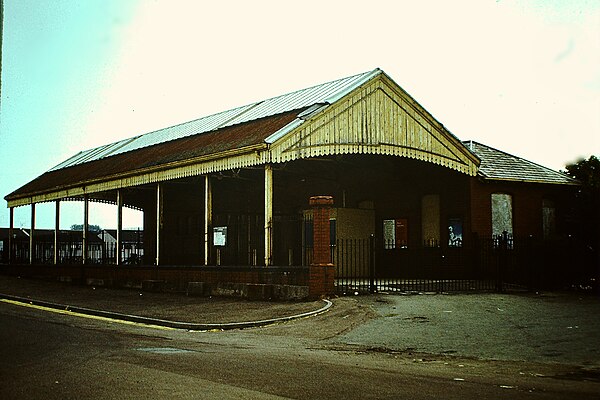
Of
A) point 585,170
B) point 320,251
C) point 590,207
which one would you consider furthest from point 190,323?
point 585,170

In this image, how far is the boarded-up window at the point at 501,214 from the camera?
25297 millimetres

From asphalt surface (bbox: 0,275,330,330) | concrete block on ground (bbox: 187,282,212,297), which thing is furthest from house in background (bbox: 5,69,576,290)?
asphalt surface (bbox: 0,275,330,330)

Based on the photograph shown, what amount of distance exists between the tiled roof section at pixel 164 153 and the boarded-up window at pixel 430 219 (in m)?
7.24

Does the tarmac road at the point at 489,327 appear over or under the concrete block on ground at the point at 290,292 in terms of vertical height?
under

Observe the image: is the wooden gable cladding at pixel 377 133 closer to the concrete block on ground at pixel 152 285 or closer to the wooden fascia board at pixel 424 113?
the wooden fascia board at pixel 424 113

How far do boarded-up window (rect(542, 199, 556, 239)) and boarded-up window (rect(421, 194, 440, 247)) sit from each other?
4374 millimetres

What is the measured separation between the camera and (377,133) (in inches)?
822

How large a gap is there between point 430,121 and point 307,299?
26.7 ft

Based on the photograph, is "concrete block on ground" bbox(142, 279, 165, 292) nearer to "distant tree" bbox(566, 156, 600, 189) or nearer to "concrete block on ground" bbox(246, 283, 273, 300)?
"concrete block on ground" bbox(246, 283, 273, 300)

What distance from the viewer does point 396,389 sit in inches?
295

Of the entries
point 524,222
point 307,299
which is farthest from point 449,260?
point 307,299

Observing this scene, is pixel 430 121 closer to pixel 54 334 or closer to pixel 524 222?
pixel 524 222

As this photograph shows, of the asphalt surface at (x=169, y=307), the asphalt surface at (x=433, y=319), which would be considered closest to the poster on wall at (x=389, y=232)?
the asphalt surface at (x=433, y=319)

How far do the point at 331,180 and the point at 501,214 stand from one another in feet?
21.6
